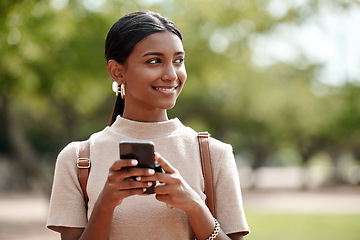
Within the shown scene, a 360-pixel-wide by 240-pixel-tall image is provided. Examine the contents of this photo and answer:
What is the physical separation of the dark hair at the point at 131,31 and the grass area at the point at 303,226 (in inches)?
387

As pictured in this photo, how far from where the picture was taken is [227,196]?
88.0 inches

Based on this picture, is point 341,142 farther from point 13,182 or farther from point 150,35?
point 150,35

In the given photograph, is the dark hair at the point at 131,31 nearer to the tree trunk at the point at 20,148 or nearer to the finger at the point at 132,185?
the finger at the point at 132,185

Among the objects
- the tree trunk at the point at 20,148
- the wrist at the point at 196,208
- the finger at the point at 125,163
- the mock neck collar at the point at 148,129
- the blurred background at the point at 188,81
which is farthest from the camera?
the tree trunk at the point at 20,148

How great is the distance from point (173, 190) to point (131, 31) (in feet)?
2.24

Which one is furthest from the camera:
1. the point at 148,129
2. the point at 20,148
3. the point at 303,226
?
the point at 20,148

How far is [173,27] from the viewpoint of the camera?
2.28m

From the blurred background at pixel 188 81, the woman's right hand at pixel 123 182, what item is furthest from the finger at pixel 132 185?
the blurred background at pixel 188 81

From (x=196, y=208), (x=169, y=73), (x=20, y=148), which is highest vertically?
(x=20, y=148)

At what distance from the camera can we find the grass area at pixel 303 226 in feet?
39.2

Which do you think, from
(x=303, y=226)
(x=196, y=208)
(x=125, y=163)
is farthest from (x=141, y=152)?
(x=303, y=226)

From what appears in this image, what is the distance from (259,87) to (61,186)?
72.5 feet

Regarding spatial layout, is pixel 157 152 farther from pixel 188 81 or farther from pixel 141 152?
pixel 188 81

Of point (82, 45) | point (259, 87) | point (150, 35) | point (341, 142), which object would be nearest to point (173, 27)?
point (150, 35)
